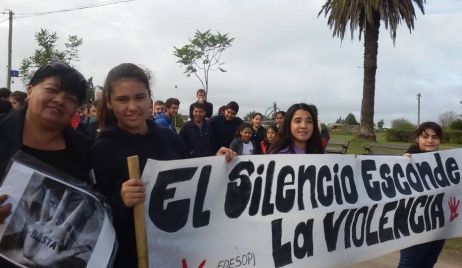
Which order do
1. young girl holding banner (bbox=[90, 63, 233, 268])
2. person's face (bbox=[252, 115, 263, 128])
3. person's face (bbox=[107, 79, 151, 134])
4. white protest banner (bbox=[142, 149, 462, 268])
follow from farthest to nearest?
person's face (bbox=[252, 115, 263, 128])
white protest banner (bbox=[142, 149, 462, 268])
person's face (bbox=[107, 79, 151, 134])
young girl holding banner (bbox=[90, 63, 233, 268])

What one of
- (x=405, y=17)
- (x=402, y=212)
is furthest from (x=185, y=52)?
(x=402, y=212)

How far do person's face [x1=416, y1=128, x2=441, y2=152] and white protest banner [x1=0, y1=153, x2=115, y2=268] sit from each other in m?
3.34

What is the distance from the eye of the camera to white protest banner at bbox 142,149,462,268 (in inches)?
99.9

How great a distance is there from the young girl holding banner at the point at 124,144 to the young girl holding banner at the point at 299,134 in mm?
1363

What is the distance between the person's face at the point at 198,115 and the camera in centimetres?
784

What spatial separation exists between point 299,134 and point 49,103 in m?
2.01

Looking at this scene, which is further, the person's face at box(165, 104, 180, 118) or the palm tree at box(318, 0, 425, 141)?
the palm tree at box(318, 0, 425, 141)

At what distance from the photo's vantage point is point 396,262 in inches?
211

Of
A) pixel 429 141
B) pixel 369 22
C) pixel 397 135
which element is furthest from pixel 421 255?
pixel 397 135

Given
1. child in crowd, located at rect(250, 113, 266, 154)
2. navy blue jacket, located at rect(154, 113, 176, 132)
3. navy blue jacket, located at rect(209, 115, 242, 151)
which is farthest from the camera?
child in crowd, located at rect(250, 113, 266, 154)

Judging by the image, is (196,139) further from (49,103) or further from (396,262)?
(49,103)

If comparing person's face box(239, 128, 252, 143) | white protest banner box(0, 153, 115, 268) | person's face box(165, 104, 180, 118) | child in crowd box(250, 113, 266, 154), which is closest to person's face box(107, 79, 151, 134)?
white protest banner box(0, 153, 115, 268)

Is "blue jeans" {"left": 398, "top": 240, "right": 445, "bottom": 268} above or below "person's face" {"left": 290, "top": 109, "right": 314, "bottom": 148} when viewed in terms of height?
below

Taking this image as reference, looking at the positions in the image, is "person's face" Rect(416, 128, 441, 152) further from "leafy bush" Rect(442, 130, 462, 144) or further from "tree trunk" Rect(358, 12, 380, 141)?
"leafy bush" Rect(442, 130, 462, 144)
